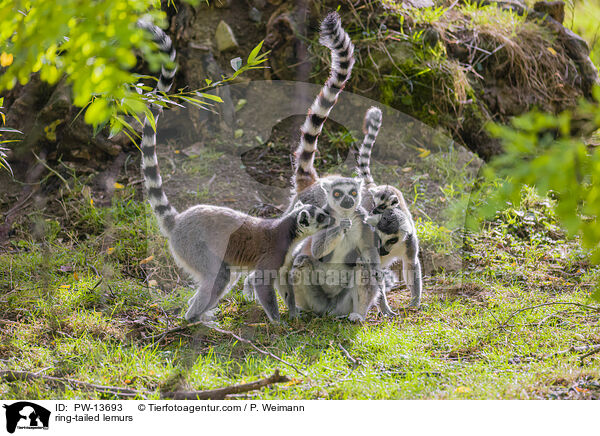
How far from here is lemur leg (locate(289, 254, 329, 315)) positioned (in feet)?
12.1

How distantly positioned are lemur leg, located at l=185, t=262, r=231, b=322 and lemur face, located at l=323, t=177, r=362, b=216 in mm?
911

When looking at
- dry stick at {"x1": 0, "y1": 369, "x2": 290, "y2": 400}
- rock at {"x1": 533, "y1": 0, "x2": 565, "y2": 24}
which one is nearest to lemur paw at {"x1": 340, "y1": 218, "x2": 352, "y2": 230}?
dry stick at {"x1": 0, "y1": 369, "x2": 290, "y2": 400}

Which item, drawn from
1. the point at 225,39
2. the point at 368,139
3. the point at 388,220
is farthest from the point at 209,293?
the point at 225,39

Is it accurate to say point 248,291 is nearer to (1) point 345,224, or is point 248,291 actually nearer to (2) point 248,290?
(2) point 248,290

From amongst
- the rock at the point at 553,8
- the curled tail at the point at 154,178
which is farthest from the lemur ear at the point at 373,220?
the rock at the point at 553,8

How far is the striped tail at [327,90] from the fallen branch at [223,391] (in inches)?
90.9

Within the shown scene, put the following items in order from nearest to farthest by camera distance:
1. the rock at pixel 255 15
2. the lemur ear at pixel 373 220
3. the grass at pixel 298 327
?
the grass at pixel 298 327 < the lemur ear at pixel 373 220 < the rock at pixel 255 15

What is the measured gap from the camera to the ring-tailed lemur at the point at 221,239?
3.42 m

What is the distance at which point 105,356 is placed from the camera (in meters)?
2.91

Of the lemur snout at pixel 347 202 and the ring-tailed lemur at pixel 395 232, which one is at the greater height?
the lemur snout at pixel 347 202

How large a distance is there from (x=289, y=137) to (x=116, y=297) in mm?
2900
